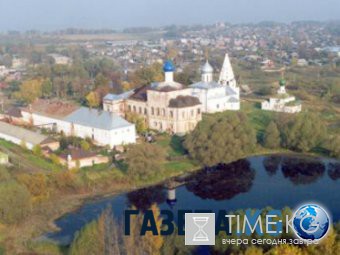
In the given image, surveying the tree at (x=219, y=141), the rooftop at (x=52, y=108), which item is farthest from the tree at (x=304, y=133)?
the rooftop at (x=52, y=108)

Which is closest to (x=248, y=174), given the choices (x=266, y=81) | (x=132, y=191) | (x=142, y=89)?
(x=132, y=191)

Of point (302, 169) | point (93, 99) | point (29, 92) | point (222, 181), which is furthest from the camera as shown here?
point (29, 92)

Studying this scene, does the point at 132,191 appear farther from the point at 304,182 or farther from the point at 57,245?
the point at 304,182

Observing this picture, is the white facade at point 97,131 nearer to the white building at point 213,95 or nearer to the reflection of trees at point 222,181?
the reflection of trees at point 222,181

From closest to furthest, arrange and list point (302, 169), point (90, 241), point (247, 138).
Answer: point (90, 241), point (302, 169), point (247, 138)

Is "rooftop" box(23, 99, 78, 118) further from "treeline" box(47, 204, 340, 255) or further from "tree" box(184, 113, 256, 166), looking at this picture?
"treeline" box(47, 204, 340, 255)

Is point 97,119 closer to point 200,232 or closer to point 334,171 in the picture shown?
point 334,171

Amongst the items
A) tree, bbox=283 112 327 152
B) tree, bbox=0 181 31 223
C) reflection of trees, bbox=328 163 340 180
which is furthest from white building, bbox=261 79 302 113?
tree, bbox=0 181 31 223

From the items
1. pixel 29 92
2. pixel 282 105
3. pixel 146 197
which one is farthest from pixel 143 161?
pixel 29 92
